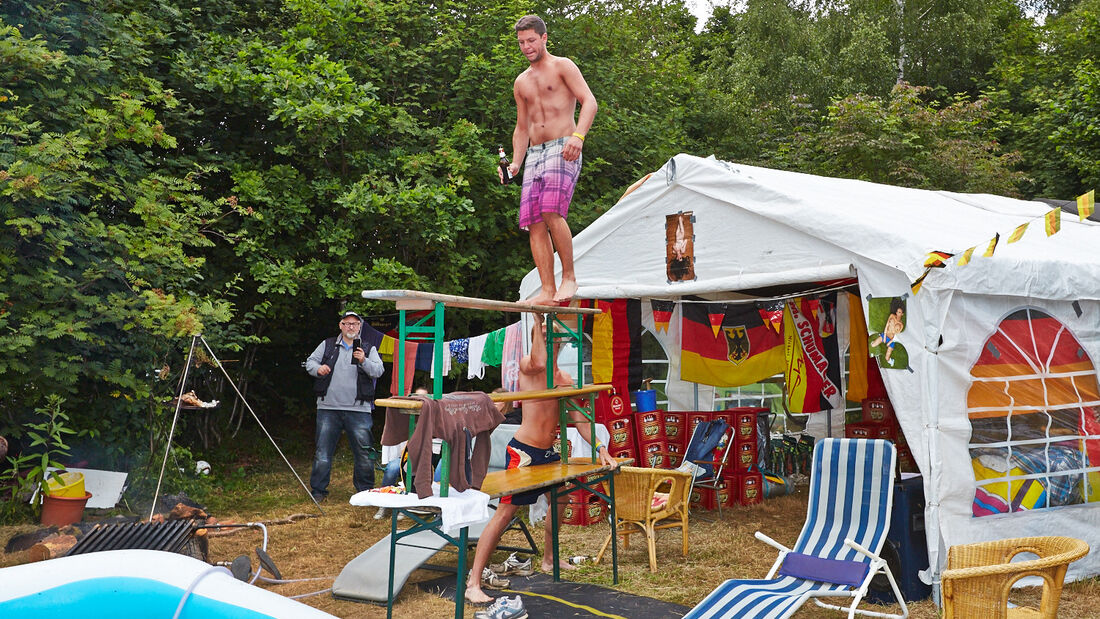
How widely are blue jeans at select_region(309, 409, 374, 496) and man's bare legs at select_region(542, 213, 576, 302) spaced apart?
11.0 ft

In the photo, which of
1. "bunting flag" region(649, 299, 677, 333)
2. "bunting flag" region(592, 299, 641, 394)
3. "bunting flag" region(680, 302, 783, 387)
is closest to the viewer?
"bunting flag" region(592, 299, 641, 394)

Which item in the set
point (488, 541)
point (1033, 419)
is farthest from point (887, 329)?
point (488, 541)

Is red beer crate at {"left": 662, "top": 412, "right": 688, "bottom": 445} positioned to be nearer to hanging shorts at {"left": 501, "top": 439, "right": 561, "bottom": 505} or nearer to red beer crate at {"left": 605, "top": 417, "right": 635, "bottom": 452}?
red beer crate at {"left": 605, "top": 417, "right": 635, "bottom": 452}

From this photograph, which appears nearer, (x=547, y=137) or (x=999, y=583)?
(x=999, y=583)

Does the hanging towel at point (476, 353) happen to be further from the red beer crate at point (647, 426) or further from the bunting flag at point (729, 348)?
the bunting flag at point (729, 348)

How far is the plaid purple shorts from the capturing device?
15.9ft

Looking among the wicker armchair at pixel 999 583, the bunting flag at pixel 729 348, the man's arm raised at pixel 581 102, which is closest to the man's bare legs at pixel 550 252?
the man's arm raised at pixel 581 102

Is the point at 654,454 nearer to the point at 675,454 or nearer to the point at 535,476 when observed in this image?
the point at 675,454

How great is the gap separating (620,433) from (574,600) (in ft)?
7.94

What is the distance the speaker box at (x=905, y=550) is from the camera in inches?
193

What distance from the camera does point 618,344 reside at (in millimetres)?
7527

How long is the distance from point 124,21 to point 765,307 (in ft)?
21.4

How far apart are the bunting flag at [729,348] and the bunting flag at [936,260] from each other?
3273mm

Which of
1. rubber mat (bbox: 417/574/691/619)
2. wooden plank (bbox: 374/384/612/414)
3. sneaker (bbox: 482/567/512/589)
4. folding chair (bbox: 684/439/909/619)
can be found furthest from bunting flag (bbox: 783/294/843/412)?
sneaker (bbox: 482/567/512/589)
